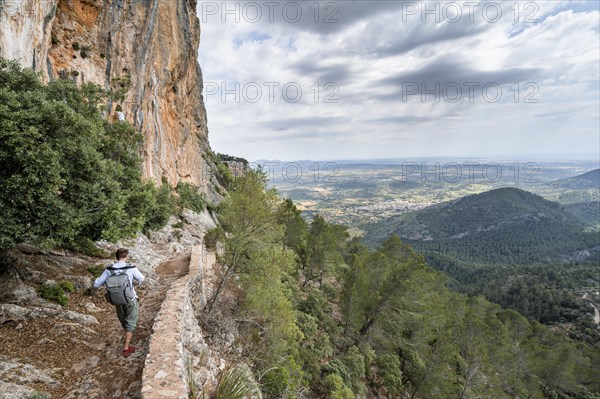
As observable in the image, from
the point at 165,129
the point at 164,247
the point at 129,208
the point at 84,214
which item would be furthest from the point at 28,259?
the point at 165,129

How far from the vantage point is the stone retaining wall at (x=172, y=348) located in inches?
244

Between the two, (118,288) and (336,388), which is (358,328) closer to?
(336,388)

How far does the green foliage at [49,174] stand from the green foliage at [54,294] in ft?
6.40

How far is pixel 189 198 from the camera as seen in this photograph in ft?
128

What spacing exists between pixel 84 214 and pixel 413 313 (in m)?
26.3

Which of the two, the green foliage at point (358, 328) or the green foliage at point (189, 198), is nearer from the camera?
the green foliage at point (358, 328)

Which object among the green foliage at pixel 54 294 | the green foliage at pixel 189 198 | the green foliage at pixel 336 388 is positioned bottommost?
the green foliage at pixel 336 388

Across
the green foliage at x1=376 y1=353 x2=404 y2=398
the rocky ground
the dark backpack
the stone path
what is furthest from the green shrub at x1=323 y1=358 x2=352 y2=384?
the dark backpack

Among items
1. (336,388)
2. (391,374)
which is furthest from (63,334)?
(391,374)

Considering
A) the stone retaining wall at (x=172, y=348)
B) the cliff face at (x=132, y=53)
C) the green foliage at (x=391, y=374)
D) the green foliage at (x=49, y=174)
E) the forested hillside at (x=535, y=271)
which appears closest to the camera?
the stone retaining wall at (x=172, y=348)

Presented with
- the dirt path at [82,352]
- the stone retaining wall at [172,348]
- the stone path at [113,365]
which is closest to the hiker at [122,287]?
the stone path at [113,365]

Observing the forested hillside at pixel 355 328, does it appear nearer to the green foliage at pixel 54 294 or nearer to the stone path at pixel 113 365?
the stone path at pixel 113 365

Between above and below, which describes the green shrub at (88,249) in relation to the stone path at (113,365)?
above

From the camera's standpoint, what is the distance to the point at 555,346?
165ft
